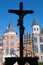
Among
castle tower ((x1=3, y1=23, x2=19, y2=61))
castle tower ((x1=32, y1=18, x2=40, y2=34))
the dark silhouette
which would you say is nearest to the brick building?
castle tower ((x1=3, y1=23, x2=19, y2=61))

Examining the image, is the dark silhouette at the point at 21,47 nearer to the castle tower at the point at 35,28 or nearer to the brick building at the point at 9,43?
the brick building at the point at 9,43

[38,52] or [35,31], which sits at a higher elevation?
[35,31]

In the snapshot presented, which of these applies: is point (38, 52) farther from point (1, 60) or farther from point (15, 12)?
point (15, 12)

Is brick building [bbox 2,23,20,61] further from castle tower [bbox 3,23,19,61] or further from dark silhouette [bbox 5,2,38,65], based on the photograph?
dark silhouette [bbox 5,2,38,65]

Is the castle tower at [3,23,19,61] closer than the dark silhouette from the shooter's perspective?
No

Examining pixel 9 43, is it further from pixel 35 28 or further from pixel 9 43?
pixel 35 28

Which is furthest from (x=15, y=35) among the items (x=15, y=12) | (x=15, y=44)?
(x=15, y=12)

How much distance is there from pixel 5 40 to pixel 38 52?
8.65 metres

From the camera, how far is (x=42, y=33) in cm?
5653

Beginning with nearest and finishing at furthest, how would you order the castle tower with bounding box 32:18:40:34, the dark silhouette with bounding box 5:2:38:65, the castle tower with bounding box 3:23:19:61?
the dark silhouette with bounding box 5:2:38:65 → the castle tower with bounding box 3:23:19:61 → the castle tower with bounding box 32:18:40:34

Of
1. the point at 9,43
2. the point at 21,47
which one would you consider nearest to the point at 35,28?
the point at 9,43

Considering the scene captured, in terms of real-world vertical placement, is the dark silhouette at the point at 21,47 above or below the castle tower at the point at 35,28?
below

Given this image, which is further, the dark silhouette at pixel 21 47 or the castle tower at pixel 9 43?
the castle tower at pixel 9 43

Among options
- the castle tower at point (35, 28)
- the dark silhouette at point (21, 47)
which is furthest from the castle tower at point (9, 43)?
the dark silhouette at point (21, 47)
